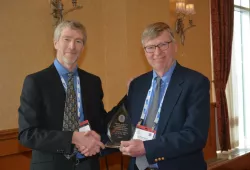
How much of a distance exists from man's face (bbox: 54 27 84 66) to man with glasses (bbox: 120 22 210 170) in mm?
428

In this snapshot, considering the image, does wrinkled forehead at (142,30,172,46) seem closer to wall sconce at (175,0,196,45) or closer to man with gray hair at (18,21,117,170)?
man with gray hair at (18,21,117,170)

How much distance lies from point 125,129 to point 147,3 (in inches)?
91.9

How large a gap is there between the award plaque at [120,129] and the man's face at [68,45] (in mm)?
453

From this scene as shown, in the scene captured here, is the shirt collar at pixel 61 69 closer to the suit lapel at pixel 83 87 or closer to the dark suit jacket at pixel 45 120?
the dark suit jacket at pixel 45 120

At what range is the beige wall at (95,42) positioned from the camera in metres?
3.08

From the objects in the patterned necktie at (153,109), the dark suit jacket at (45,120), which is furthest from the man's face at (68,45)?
the patterned necktie at (153,109)

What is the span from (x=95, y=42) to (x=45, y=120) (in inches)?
78.6

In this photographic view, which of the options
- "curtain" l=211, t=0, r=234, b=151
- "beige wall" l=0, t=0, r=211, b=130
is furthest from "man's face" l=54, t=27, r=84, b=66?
"curtain" l=211, t=0, r=234, b=151

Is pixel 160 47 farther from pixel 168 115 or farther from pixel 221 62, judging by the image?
pixel 221 62

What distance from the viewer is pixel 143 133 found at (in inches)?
78.4

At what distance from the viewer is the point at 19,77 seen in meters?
3.16

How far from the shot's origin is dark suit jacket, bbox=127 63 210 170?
1.91 m

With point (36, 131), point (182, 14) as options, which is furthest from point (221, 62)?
point (36, 131)

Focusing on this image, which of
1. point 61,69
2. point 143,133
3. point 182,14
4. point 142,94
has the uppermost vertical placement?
point 182,14
